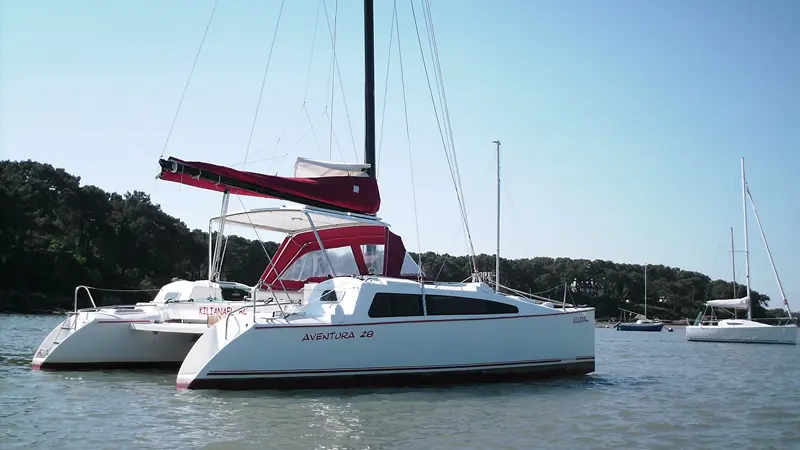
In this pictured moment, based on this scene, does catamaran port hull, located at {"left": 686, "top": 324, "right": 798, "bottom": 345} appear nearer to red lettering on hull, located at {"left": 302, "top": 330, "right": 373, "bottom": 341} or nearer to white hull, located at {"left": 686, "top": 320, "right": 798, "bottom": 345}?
white hull, located at {"left": 686, "top": 320, "right": 798, "bottom": 345}

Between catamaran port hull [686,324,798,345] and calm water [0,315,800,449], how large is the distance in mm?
24480

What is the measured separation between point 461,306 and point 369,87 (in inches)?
228

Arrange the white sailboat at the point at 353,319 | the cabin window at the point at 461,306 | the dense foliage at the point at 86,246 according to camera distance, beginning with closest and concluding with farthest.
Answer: the white sailboat at the point at 353,319
the cabin window at the point at 461,306
the dense foliage at the point at 86,246

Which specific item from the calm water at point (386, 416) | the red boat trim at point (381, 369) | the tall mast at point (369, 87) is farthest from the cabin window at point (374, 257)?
the calm water at point (386, 416)

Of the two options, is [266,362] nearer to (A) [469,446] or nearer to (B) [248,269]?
(A) [469,446]

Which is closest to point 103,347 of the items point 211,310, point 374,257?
point 211,310

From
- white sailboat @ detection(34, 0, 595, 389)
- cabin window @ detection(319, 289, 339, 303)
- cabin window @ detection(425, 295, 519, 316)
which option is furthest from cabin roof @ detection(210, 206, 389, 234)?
cabin window @ detection(425, 295, 519, 316)

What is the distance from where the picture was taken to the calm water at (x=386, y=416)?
27.0 ft

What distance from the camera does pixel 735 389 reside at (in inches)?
555

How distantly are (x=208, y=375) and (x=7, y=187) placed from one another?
4498 centimetres

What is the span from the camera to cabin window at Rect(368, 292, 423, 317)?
1178cm

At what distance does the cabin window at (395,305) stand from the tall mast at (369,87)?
12.4ft

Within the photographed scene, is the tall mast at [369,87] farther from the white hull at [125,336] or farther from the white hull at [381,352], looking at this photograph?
the white hull at [381,352]

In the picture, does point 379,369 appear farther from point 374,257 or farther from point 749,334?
point 749,334
